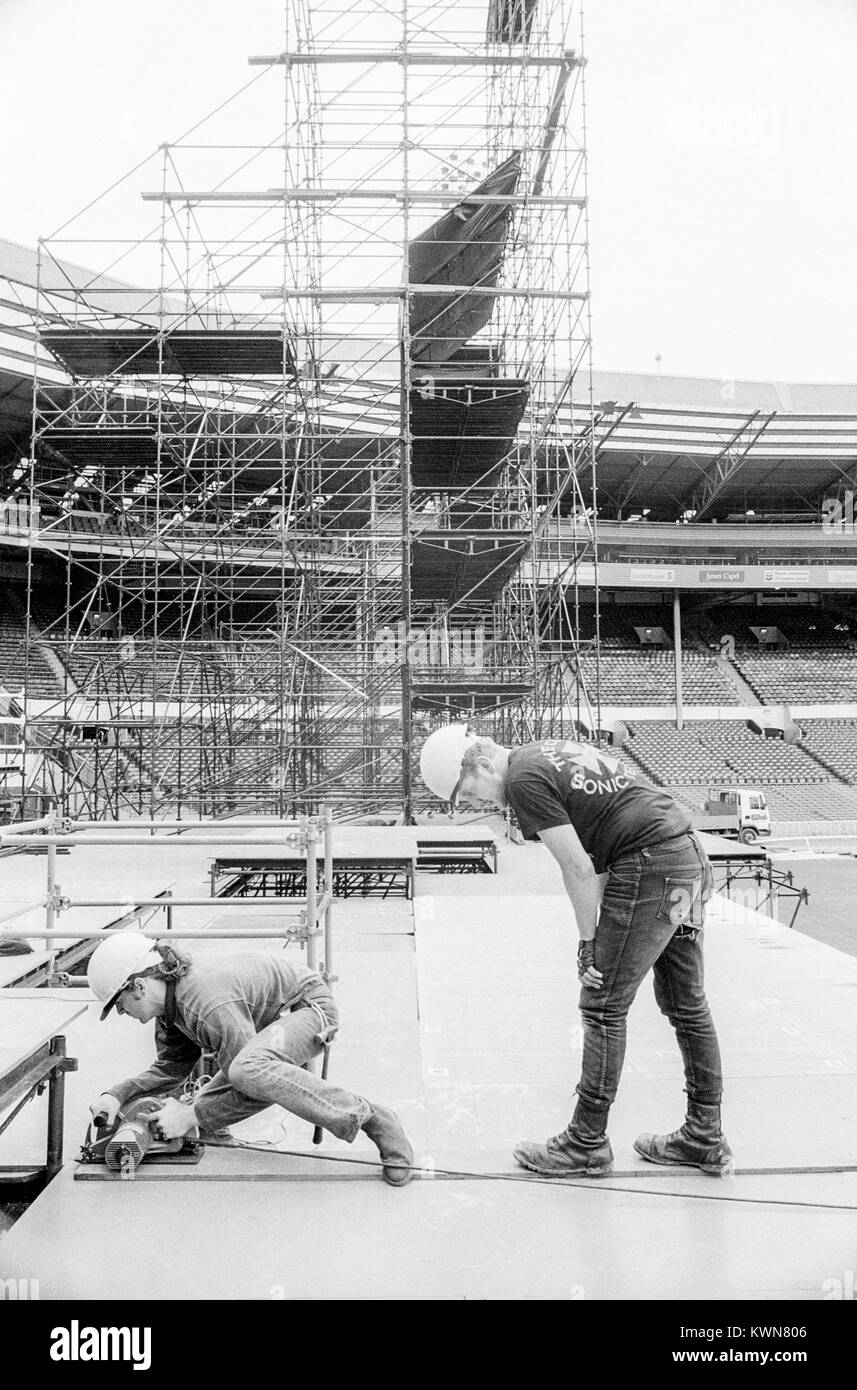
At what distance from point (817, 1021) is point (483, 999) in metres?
1.70

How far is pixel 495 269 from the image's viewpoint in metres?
17.8

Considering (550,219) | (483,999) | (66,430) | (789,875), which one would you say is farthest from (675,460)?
(483,999)

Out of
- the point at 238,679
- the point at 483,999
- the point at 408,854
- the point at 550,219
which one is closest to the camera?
the point at 483,999

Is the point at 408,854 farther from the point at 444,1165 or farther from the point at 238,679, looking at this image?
the point at 238,679

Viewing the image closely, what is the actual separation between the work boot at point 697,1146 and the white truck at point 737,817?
70.4ft

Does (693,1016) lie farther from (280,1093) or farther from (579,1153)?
(280,1093)

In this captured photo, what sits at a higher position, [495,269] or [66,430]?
[495,269]

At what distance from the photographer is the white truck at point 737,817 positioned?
23.9 meters

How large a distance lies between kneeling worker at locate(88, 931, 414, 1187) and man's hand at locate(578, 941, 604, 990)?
76 centimetres

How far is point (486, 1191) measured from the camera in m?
2.77

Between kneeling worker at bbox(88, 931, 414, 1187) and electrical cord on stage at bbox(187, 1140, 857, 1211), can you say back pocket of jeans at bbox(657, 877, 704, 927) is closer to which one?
electrical cord on stage at bbox(187, 1140, 857, 1211)

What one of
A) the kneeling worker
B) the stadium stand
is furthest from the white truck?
the kneeling worker

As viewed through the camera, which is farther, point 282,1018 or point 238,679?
point 238,679

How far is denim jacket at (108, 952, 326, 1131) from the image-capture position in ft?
9.68
